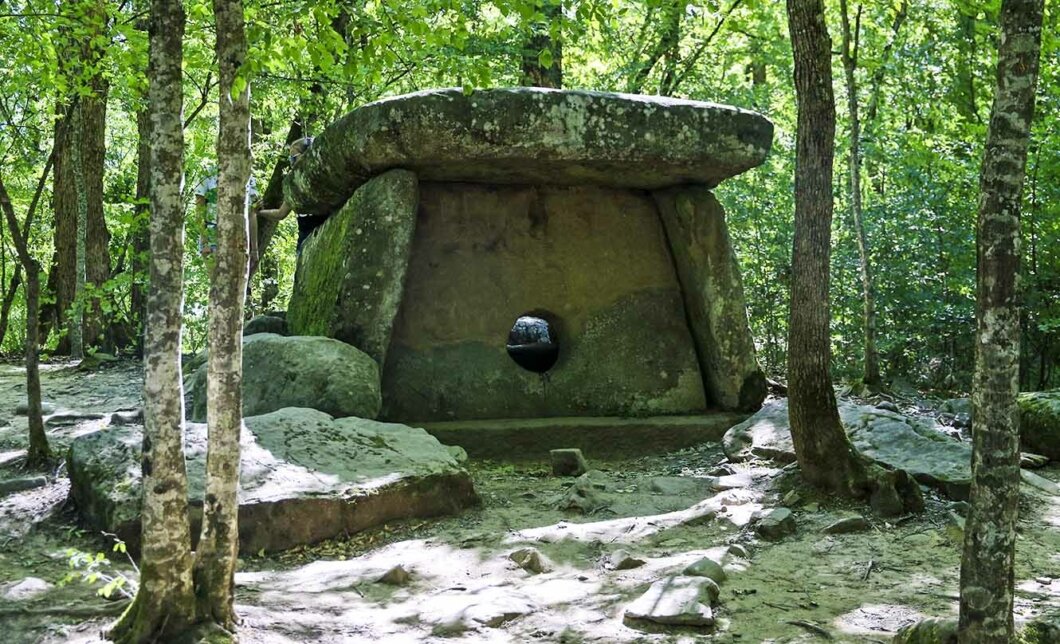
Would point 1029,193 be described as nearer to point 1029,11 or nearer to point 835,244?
point 835,244

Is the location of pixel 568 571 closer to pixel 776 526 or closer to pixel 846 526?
pixel 776 526

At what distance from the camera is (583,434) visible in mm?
6672

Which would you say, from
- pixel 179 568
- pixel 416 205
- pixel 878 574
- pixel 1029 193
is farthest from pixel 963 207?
pixel 179 568

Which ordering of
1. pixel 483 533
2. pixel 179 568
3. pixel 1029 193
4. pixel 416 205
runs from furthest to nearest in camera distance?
1. pixel 1029 193
2. pixel 416 205
3. pixel 483 533
4. pixel 179 568

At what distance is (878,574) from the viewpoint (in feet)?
12.3

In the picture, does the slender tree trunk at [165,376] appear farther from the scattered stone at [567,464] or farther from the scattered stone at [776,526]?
the scattered stone at [567,464]

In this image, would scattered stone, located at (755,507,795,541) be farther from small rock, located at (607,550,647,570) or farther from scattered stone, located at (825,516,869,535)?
small rock, located at (607,550,647,570)

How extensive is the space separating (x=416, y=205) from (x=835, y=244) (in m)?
5.76

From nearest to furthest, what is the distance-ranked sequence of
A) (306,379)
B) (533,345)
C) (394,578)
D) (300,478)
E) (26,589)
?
(26,589) < (394,578) < (300,478) < (306,379) < (533,345)

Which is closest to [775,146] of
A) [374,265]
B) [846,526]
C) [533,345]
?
[533,345]

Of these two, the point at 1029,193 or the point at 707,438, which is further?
the point at 1029,193

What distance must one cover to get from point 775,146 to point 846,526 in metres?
10.1

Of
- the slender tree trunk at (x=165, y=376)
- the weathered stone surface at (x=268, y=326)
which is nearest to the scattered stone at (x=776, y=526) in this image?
the slender tree trunk at (x=165, y=376)

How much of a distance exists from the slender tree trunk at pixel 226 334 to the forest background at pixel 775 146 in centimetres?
230
